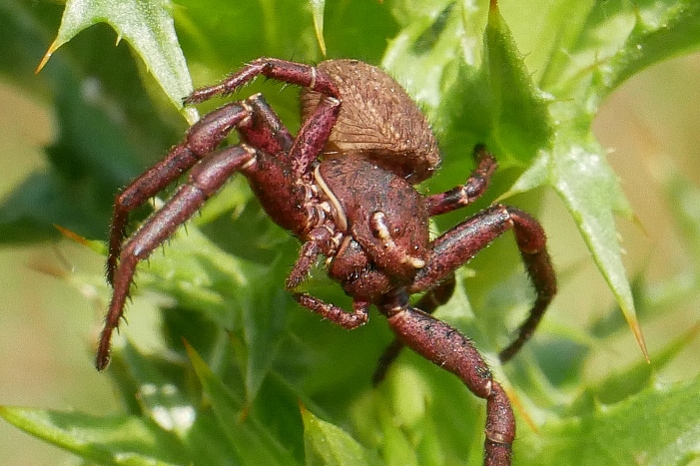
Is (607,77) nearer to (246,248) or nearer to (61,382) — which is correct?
(246,248)

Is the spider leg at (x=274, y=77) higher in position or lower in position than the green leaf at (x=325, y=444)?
higher

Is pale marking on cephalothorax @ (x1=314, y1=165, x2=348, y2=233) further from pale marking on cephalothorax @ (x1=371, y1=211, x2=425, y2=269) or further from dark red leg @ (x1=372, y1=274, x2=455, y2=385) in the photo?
dark red leg @ (x1=372, y1=274, x2=455, y2=385)

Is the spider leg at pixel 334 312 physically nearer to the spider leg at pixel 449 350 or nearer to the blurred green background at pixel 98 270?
the spider leg at pixel 449 350

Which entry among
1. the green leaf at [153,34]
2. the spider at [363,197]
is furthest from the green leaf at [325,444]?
the green leaf at [153,34]

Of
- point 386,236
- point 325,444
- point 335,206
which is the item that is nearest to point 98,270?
point 335,206

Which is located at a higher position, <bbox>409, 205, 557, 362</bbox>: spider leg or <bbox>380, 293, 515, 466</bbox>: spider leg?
<bbox>409, 205, 557, 362</bbox>: spider leg

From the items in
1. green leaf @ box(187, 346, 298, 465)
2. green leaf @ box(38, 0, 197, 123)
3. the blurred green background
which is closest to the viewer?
green leaf @ box(38, 0, 197, 123)

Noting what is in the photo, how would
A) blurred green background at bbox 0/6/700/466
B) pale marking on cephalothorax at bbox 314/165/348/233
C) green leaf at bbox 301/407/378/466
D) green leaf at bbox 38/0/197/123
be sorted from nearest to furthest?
green leaf at bbox 301/407/378/466 → green leaf at bbox 38/0/197/123 → pale marking on cephalothorax at bbox 314/165/348/233 → blurred green background at bbox 0/6/700/466

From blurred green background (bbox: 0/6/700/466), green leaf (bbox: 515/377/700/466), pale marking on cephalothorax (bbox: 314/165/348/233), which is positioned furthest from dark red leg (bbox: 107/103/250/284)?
blurred green background (bbox: 0/6/700/466)
